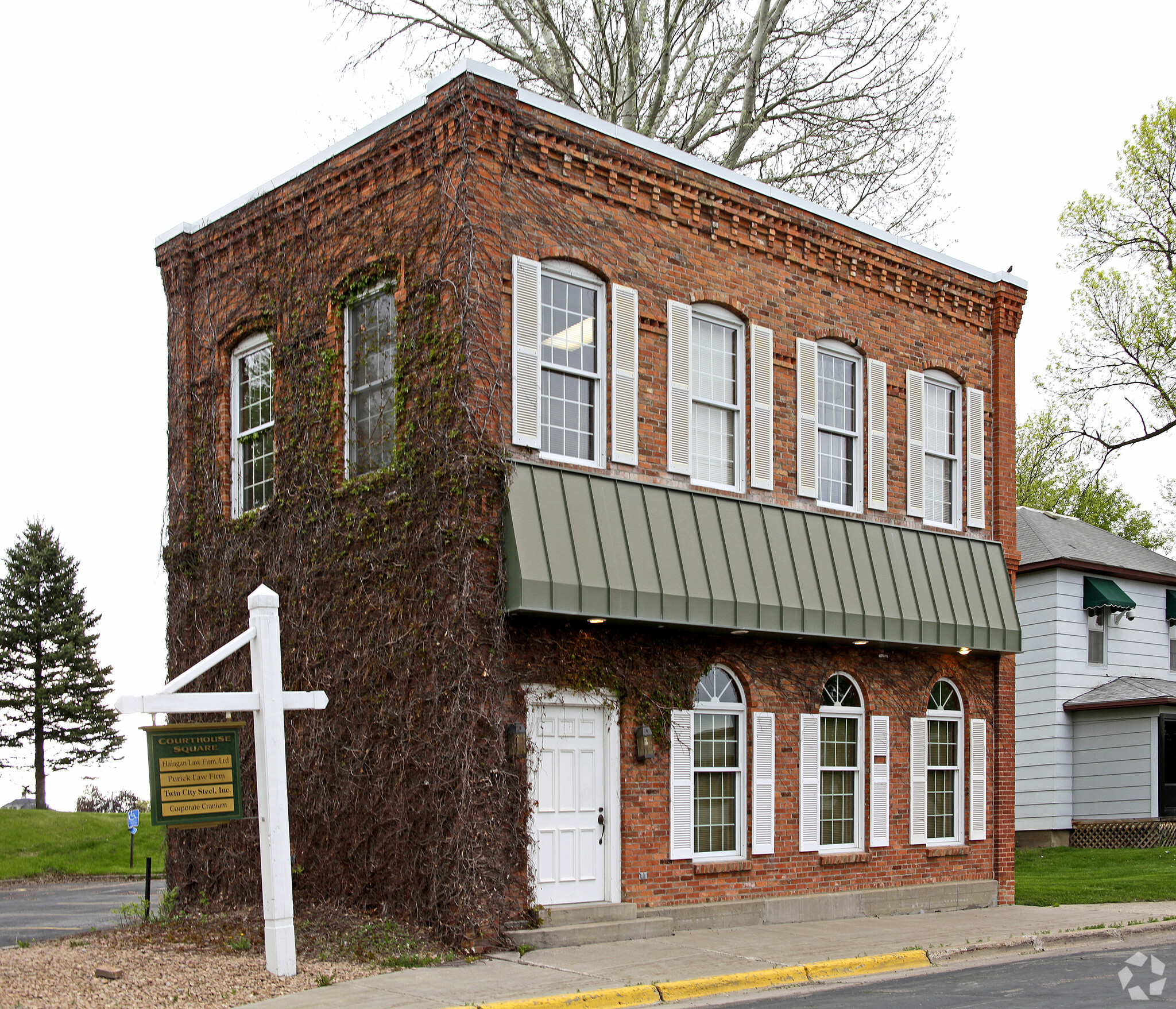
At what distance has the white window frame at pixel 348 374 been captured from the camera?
14.7 m

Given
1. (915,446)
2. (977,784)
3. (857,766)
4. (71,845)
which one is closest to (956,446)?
(915,446)

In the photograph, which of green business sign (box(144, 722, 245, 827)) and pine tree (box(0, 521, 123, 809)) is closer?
green business sign (box(144, 722, 245, 827))

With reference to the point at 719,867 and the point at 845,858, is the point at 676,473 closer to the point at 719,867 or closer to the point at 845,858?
the point at 719,867

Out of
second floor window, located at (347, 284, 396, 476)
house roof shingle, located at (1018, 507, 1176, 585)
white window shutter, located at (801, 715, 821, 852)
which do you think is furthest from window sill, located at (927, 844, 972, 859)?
house roof shingle, located at (1018, 507, 1176, 585)

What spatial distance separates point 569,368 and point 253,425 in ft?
15.5

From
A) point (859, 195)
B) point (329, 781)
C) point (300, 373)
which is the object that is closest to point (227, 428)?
point (300, 373)

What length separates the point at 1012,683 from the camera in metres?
18.8

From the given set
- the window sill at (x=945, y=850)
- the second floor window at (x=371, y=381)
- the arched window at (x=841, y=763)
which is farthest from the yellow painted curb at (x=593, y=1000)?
the window sill at (x=945, y=850)

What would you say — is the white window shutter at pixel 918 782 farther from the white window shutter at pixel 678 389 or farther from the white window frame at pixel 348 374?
the white window frame at pixel 348 374

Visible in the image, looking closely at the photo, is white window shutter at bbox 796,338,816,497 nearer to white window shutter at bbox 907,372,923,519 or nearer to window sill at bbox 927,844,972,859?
white window shutter at bbox 907,372,923,519

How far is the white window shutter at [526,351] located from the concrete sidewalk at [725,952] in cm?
516

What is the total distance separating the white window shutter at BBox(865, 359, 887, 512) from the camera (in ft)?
57.3

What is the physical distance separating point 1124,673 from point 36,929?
2196 cm

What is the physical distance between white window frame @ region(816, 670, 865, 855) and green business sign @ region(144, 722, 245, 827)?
7.84 meters
